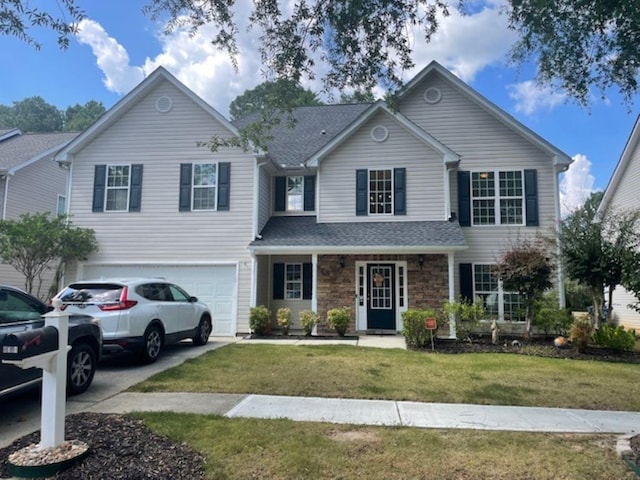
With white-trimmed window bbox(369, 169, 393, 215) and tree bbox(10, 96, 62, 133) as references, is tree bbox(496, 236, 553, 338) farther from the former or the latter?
tree bbox(10, 96, 62, 133)

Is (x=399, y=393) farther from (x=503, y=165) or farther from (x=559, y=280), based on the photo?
(x=503, y=165)

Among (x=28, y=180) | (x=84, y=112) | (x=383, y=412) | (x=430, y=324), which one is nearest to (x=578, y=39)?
(x=383, y=412)

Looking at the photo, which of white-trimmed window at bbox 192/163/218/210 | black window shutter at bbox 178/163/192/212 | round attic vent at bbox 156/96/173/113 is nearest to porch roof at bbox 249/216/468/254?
white-trimmed window at bbox 192/163/218/210

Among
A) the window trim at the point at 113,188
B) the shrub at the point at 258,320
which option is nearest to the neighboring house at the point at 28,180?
the window trim at the point at 113,188

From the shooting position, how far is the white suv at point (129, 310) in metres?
8.00

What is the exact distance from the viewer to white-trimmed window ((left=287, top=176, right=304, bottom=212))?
50.5 feet

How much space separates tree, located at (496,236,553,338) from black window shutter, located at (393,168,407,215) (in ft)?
11.4

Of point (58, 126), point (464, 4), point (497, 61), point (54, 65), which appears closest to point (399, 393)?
point (497, 61)

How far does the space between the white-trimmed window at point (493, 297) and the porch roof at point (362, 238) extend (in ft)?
6.13

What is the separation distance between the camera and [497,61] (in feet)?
21.2

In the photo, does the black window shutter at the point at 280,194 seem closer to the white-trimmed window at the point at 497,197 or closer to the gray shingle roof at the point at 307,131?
the gray shingle roof at the point at 307,131

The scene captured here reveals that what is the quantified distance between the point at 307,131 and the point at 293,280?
6.36 metres

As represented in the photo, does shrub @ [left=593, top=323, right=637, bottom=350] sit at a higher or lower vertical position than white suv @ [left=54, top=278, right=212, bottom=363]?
lower

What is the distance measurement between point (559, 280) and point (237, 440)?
40.6ft
